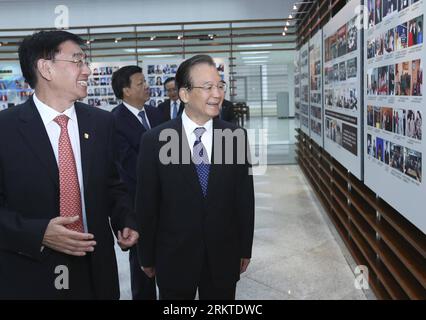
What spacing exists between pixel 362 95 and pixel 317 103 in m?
2.75

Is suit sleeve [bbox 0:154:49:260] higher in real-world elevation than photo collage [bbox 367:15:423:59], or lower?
lower

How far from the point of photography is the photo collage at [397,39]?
263 cm

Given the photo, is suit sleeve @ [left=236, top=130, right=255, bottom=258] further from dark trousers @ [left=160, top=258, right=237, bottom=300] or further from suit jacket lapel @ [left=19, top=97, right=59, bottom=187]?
suit jacket lapel @ [left=19, top=97, right=59, bottom=187]

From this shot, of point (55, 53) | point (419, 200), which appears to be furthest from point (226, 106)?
point (55, 53)

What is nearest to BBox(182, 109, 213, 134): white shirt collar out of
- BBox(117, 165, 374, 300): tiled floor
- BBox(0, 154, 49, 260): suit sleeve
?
BBox(0, 154, 49, 260): suit sleeve

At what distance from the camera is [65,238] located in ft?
6.08

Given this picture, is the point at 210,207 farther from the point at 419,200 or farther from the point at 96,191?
the point at 419,200

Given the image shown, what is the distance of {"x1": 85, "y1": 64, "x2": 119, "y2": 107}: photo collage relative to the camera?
1130cm

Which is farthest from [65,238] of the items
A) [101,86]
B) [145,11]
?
[145,11]

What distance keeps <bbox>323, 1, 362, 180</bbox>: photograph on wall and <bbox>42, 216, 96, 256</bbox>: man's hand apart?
2.39 m

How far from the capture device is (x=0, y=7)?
11852 mm

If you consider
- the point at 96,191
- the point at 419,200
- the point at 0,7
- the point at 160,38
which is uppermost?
the point at 0,7

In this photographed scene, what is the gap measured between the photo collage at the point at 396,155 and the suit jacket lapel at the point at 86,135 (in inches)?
71.6

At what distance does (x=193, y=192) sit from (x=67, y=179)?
25.1 inches
